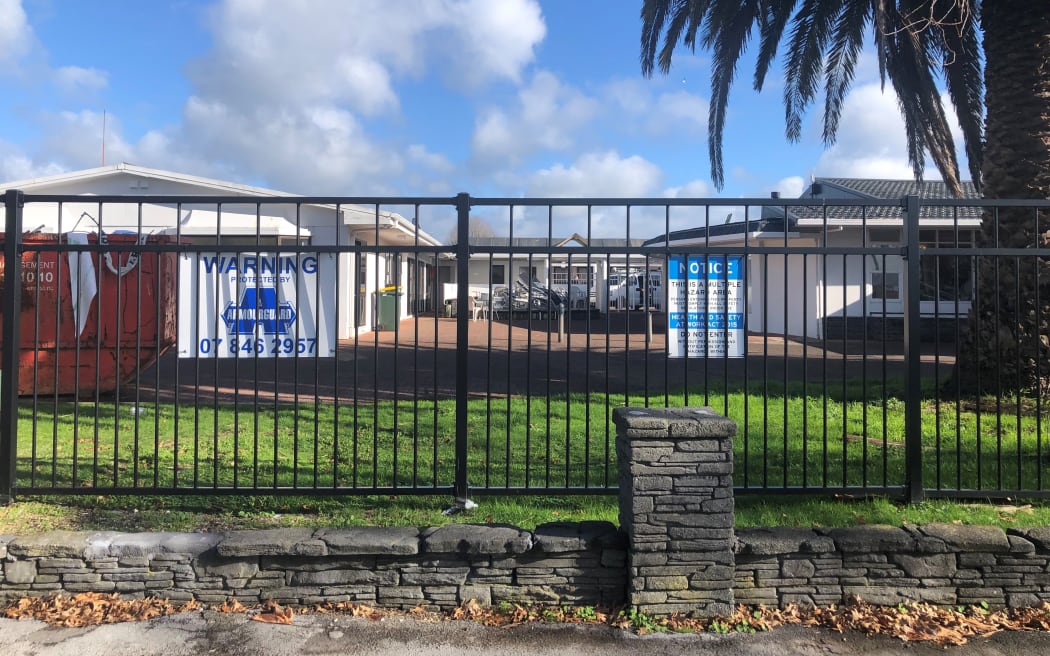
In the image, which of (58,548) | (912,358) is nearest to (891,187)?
(912,358)

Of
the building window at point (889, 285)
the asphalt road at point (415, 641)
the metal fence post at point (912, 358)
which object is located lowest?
the asphalt road at point (415, 641)

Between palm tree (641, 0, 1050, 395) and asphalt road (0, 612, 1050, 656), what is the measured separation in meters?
4.71

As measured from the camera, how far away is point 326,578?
3859mm

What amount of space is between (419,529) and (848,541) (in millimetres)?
2206

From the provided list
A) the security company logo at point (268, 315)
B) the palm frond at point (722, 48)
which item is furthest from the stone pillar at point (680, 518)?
the palm frond at point (722, 48)

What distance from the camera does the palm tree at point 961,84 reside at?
8281mm

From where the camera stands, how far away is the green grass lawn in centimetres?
486

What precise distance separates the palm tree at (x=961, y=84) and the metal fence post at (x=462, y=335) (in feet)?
17.2

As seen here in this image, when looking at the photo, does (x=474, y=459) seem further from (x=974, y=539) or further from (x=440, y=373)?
(x=440, y=373)

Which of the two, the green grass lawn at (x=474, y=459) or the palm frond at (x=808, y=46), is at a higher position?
the palm frond at (x=808, y=46)

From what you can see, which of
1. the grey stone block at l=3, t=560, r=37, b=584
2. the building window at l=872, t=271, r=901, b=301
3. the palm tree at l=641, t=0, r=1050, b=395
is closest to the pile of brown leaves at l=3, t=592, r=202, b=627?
the grey stone block at l=3, t=560, r=37, b=584

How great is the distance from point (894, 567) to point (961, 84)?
25.7 ft

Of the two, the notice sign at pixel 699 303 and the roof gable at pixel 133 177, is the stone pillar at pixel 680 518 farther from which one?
the roof gable at pixel 133 177

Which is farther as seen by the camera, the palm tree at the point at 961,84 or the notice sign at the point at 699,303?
the palm tree at the point at 961,84
